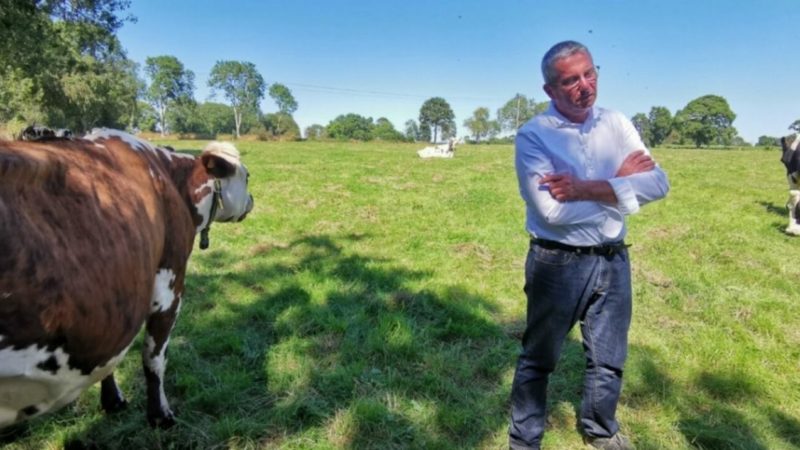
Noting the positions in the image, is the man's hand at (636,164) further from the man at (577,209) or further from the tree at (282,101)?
the tree at (282,101)

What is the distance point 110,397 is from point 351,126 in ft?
389

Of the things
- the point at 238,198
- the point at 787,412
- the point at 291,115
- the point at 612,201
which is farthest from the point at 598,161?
the point at 291,115

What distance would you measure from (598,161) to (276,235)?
6028mm

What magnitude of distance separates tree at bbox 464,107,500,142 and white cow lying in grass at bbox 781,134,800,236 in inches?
4110

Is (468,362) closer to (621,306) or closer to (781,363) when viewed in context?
(621,306)

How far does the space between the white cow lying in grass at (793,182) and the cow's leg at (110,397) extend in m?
9.75

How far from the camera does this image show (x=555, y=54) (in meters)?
2.45

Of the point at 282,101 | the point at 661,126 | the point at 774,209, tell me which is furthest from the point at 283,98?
the point at 774,209

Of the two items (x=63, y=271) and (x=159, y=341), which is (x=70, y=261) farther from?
(x=159, y=341)

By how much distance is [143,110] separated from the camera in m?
80.2

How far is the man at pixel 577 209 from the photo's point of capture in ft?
7.79

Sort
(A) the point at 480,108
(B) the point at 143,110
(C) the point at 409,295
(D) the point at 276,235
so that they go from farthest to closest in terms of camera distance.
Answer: (A) the point at 480,108 < (B) the point at 143,110 < (D) the point at 276,235 < (C) the point at 409,295

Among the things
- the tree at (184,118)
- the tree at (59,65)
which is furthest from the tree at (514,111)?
the tree at (59,65)

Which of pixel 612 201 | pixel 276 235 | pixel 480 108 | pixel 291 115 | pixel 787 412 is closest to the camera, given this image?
pixel 612 201
